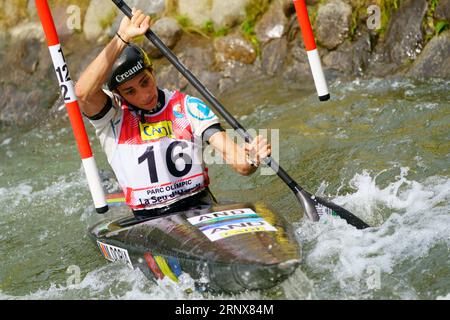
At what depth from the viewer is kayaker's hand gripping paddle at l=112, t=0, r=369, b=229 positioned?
4969mm

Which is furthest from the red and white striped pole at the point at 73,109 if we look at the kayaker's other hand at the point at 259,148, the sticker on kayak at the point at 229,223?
the kayaker's other hand at the point at 259,148

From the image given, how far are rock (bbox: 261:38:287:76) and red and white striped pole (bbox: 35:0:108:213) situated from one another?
17.8ft

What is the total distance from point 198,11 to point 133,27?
615 cm

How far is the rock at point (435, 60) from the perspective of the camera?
8.13 m

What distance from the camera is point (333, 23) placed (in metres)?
9.23

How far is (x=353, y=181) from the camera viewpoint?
6.11m

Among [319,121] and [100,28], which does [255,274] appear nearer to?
[319,121]

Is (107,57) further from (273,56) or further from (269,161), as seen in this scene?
(273,56)

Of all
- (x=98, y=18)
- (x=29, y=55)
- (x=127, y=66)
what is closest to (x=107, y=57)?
(x=127, y=66)

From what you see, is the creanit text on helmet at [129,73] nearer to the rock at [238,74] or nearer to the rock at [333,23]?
the rock at [333,23]

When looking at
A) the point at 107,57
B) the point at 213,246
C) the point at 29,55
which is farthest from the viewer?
the point at 29,55

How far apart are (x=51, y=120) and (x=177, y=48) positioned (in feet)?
7.20

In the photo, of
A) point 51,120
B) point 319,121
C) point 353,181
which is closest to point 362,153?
point 353,181

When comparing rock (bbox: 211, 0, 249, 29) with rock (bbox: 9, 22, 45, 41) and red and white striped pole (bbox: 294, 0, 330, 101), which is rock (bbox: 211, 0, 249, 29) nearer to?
rock (bbox: 9, 22, 45, 41)
